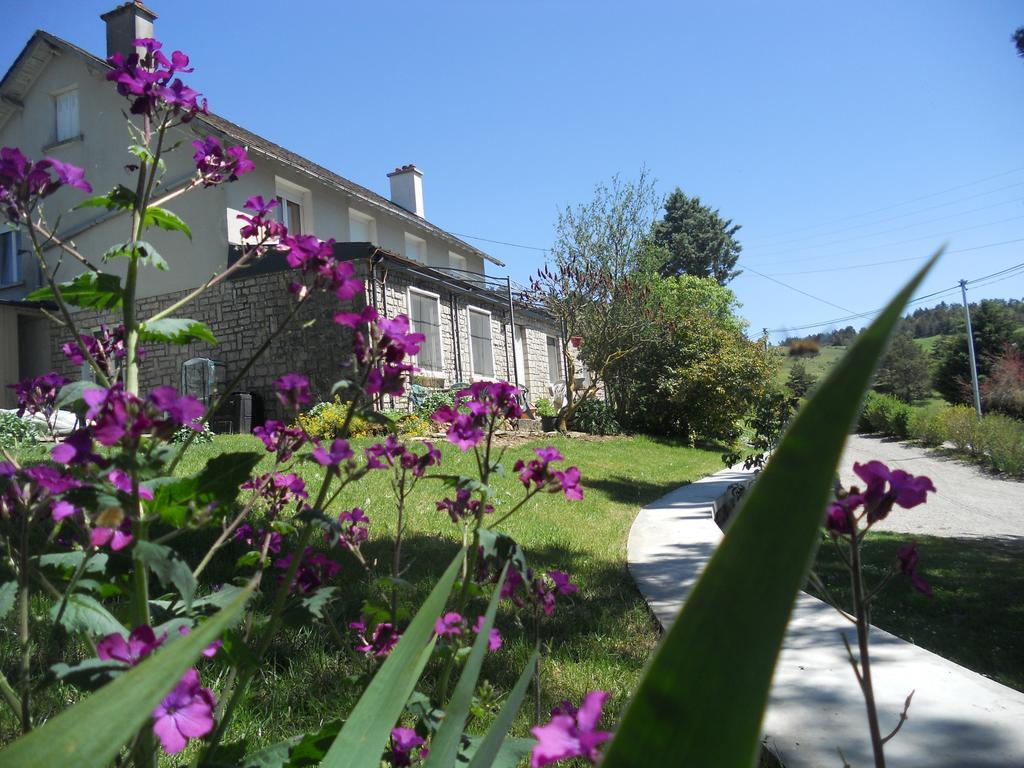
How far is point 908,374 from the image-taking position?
132ft

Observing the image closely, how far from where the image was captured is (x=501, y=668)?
2.82 metres

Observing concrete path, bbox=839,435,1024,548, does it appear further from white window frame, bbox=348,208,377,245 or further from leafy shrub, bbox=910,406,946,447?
white window frame, bbox=348,208,377,245

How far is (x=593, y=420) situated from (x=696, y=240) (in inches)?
1277

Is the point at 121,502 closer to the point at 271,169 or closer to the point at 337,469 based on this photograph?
the point at 337,469

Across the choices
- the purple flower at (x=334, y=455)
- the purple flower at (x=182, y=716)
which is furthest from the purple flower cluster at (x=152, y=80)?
the purple flower at (x=182, y=716)

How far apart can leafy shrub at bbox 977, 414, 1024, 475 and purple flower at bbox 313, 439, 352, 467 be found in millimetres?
19109

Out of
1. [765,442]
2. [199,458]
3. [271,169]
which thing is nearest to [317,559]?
[199,458]

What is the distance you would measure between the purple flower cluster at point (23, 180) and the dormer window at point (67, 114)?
49.1ft

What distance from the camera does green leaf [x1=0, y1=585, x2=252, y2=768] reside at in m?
0.44

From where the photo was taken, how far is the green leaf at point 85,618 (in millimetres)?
1071

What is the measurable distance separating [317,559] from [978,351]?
38.1 m

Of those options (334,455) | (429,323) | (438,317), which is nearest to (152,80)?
(334,455)

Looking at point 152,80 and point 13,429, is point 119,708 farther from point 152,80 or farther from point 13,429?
point 13,429

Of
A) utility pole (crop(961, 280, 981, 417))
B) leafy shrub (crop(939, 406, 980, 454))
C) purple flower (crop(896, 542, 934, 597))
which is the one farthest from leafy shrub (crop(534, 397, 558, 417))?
utility pole (crop(961, 280, 981, 417))
